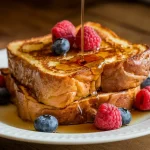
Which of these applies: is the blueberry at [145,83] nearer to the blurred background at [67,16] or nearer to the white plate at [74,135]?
the white plate at [74,135]

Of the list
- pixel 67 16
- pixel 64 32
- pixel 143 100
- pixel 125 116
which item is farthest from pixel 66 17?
pixel 125 116

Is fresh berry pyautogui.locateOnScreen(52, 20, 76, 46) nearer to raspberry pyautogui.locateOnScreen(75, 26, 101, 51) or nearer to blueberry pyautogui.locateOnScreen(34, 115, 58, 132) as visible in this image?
raspberry pyautogui.locateOnScreen(75, 26, 101, 51)

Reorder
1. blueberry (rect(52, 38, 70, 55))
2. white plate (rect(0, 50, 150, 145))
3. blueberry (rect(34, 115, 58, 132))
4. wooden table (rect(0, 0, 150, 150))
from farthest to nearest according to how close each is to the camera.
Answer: wooden table (rect(0, 0, 150, 150)) → blueberry (rect(52, 38, 70, 55)) → blueberry (rect(34, 115, 58, 132)) → white plate (rect(0, 50, 150, 145))

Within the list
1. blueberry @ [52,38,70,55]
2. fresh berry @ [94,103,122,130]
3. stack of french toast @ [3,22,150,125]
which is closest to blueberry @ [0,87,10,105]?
stack of french toast @ [3,22,150,125]

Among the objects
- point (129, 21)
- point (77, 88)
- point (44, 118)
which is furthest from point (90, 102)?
Result: point (129, 21)

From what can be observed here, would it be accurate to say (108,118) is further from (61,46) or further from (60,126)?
(61,46)

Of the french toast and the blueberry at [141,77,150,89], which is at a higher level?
the french toast

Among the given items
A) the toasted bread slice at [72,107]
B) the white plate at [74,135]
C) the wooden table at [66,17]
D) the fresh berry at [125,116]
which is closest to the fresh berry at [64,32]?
the toasted bread slice at [72,107]
